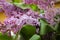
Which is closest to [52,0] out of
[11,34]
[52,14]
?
[52,14]

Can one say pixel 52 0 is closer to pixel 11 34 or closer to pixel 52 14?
pixel 52 14

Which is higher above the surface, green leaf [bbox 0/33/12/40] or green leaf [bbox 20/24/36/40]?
green leaf [bbox 20/24/36/40]

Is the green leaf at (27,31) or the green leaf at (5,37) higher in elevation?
the green leaf at (27,31)

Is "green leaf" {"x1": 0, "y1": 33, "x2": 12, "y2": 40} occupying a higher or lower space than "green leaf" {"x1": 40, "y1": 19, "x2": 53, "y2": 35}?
lower

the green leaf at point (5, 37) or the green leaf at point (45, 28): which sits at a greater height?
the green leaf at point (45, 28)
